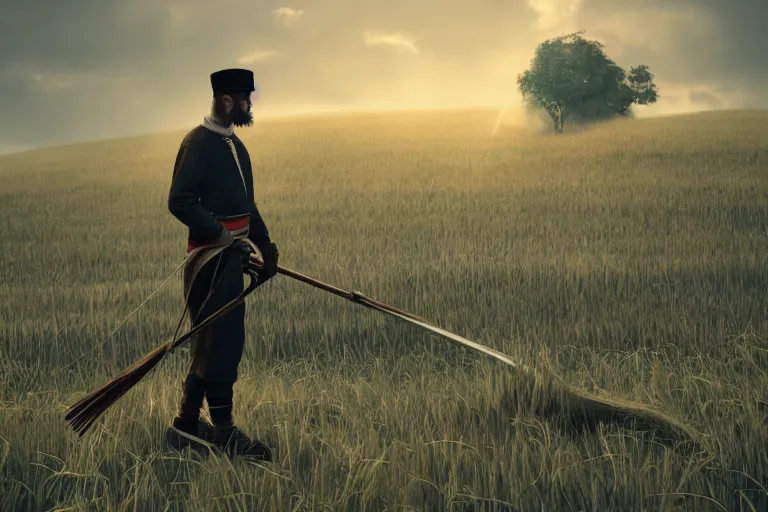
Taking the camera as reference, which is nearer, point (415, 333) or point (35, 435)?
point (35, 435)

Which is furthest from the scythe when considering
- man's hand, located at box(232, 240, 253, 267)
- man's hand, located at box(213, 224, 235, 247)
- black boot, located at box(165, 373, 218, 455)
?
black boot, located at box(165, 373, 218, 455)

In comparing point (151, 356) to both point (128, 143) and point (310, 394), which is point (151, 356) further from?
point (128, 143)

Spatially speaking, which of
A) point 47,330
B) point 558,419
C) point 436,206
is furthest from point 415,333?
point 436,206

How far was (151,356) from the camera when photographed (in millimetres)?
3326

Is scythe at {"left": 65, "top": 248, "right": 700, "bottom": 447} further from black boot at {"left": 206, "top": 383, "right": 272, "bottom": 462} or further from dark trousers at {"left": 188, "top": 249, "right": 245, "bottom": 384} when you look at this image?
black boot at {"left": 206, "top": 383, "right": 272, "bottom": 462}

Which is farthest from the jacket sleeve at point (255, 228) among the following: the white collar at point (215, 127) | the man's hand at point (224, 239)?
the man's hand at point (224, 239)

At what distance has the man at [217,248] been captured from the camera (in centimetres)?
353

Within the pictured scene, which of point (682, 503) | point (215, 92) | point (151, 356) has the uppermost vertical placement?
point (215, 92)

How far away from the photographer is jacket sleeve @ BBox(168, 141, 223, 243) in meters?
3.46

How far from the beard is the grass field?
1.54 m

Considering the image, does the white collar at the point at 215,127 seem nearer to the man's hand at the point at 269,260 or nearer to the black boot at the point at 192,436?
the man's hand at the point at 269,260

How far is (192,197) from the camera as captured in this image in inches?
138

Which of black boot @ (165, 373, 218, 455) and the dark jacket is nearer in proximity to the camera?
the dark jacket

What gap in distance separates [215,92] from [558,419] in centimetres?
241
